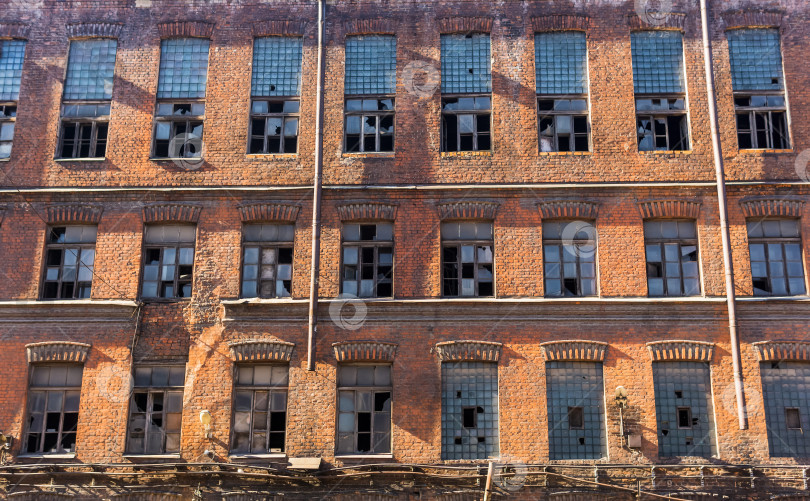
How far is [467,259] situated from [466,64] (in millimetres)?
5209

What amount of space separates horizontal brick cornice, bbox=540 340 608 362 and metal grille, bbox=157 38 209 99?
11.1 metres

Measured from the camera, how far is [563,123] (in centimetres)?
1939

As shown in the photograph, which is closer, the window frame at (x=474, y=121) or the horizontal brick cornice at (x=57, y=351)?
the horizontal brick cornice at (x=57, y=351)

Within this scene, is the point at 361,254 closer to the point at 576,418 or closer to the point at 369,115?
the point at 369,115

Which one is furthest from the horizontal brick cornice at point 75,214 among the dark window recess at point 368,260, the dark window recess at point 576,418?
the dark window recess at point 576,418

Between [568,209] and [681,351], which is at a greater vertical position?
[568,209]

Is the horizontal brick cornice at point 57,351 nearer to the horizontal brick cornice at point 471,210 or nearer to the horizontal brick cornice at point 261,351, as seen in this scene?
the horizontal brick cornice at point 261,351

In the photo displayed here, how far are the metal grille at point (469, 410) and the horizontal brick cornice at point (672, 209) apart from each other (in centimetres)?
535

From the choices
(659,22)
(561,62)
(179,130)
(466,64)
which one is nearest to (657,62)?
(659,22)

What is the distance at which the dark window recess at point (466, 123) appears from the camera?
63.5ft

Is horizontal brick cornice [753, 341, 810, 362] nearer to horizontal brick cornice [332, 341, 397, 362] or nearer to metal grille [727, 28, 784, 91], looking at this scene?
metal grille [727, 28, 784, 91]

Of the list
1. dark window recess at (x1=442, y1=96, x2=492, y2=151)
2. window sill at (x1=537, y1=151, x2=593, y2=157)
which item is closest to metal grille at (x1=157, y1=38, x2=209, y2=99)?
dark window recess at (x1=442, y1=96, x2=492, y2=151)

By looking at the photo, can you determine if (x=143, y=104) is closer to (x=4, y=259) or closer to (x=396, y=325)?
(x=4, y=259)

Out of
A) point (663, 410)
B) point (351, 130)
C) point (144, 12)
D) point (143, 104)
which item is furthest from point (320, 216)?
point (663, 410)
